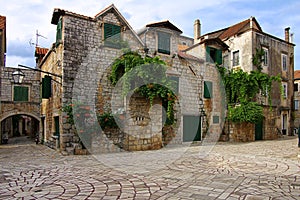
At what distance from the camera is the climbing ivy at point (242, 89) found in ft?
50.4

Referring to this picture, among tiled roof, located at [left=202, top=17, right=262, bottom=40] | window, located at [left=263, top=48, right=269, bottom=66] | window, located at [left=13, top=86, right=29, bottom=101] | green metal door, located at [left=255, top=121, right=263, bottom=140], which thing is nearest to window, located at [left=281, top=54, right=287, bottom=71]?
window, located at [left=263, top=48, right=269, bottom=66]

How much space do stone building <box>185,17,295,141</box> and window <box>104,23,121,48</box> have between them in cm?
630

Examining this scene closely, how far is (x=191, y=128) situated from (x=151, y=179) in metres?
9.18

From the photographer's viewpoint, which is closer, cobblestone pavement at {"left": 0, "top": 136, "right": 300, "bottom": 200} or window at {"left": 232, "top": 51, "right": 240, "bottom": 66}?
cobblestone pavement at {"left": 0, "top": 136, "right": 300, "bottom": 200}

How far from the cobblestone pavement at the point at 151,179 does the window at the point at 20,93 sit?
28.4 feet

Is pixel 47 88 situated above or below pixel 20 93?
above

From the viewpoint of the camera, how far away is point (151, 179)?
575 centimetres

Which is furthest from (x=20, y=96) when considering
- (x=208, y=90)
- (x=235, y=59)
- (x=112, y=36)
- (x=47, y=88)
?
(x=235, y=59)

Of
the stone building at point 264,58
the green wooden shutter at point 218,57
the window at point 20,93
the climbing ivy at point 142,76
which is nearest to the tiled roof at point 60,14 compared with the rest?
the climbing ivy at point 142,76

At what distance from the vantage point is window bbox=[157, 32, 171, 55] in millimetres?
12877

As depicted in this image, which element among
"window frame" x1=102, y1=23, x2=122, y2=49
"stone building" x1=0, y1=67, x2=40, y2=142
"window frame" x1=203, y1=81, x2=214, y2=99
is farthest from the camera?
"window frame" x1=203, y1=81, x2=214, y2=99

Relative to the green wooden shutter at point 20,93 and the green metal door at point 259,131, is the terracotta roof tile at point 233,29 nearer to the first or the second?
the green metal door at point 259,131

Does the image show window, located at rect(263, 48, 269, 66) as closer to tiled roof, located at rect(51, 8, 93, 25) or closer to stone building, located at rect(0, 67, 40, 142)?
tiled roof, located at rect(51, 8, 93, 25)

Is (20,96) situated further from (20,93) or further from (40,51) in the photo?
(40,51)
